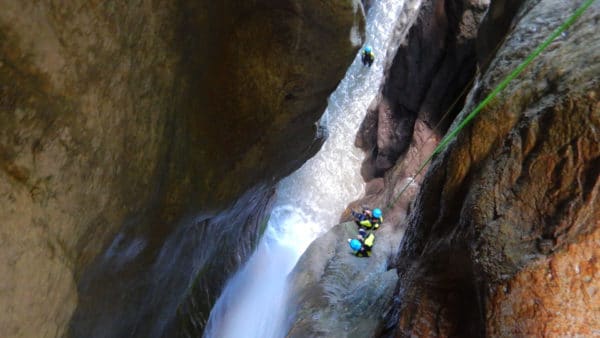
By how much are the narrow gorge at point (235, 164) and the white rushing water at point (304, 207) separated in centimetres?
199

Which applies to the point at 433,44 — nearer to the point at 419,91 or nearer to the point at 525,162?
the point at 419,91

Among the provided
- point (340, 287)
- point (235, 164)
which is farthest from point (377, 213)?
point (235, 164)

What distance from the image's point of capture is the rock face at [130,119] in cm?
172

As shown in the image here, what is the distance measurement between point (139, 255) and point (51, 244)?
1.52m

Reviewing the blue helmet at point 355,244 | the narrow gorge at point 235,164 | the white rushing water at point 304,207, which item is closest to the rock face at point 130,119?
the narrow gorge at point 235,164

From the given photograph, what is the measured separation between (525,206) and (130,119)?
2.26 meters

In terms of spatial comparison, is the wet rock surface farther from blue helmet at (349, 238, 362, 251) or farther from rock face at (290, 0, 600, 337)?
rock face at (290, 0, 600, 337)

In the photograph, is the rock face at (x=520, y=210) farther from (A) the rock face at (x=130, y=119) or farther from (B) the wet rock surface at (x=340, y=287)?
(A) the rock face at (x=130, y=119)

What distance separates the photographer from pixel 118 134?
237cm

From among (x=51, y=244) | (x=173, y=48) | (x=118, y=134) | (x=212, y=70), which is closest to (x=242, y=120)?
(x=212, y=70)

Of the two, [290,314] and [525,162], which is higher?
[525,162]

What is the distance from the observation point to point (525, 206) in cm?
234

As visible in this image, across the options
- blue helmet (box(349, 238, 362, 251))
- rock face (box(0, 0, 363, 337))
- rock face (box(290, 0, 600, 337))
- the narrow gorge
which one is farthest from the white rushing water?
rock face (box(290, 0, 600, 337))

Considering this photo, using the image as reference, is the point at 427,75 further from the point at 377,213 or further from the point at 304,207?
the point at 304,207
